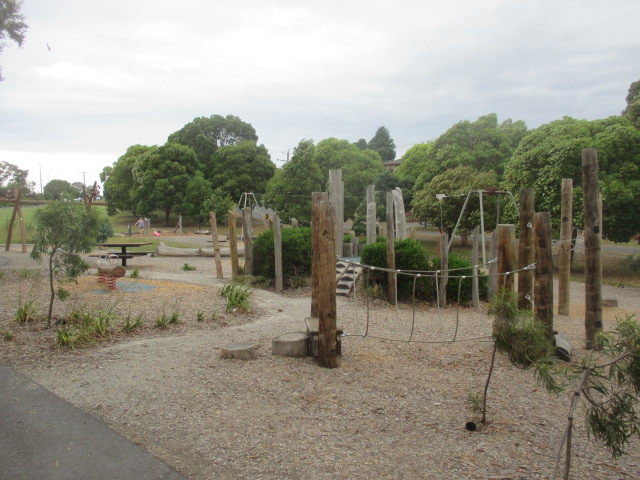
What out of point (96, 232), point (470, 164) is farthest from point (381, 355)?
point (470, 164)

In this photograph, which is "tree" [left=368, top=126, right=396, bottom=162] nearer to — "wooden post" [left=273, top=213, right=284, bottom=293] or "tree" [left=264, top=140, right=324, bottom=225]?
"tree" [left=264, top=140, right=324, bottom=225]

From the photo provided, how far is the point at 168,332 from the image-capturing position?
7.47 meters

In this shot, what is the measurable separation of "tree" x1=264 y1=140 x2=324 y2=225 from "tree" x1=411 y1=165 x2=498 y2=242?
6304mm

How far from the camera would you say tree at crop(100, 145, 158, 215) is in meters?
40.7

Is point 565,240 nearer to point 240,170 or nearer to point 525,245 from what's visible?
point 525,245

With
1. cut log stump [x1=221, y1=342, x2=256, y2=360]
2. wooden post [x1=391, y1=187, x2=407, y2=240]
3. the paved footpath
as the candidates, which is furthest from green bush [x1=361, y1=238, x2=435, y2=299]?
the paved footpath

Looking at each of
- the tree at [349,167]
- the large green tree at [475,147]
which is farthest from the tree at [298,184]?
the large green tree at [475,147]

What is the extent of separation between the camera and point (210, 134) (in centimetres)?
4534

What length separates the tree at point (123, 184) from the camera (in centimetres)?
4072

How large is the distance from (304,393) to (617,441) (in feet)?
9.33

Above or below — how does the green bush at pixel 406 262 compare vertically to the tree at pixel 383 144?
below

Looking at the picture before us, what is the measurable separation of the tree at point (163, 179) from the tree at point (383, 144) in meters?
36.3

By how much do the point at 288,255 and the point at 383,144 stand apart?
59280 mm

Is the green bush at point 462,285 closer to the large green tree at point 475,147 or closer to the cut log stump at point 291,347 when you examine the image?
the cut log stump at point 291,347
